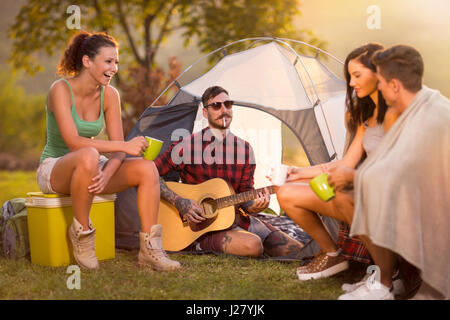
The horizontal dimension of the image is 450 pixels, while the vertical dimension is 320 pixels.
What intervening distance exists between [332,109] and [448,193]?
57.9 inches

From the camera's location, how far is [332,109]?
3.39 m

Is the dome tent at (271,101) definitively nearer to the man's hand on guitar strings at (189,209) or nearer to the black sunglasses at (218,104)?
the black sunglasses at (218,104)

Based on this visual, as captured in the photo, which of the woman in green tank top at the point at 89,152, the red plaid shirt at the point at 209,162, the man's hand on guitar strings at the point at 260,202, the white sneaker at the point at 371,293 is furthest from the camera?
the red plaid shirt at the point at 209,162

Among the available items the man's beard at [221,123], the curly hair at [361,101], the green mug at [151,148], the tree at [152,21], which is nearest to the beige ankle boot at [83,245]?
the green mug at [151,148]

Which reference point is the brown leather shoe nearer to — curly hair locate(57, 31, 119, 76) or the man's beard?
the man's beard

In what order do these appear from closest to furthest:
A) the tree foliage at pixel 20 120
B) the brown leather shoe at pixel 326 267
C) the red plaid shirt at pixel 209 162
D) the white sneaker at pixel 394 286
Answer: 1. the white sneaker at pixel 394 286
2. the brown leather shoe at pixel 326 267
3. the red plaid shirt at pixel 209 162
4. the tree foliage at pixel 20 120

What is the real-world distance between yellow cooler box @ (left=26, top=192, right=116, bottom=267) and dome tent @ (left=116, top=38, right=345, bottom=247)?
0.47 m

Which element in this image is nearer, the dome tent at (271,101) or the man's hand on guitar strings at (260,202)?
the man's hand on guitar strings at (260,202)

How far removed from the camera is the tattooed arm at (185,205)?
3180 mm

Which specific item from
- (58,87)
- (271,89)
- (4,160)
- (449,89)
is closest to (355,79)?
(271,89)

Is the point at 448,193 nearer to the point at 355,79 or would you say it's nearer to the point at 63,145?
the point at 355,79

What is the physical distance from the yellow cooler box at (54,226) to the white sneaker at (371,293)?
1.55m

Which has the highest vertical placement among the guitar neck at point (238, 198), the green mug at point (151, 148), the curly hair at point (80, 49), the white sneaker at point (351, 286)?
the curly hair at point (80, 49)

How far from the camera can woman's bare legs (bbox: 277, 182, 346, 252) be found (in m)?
2.35
